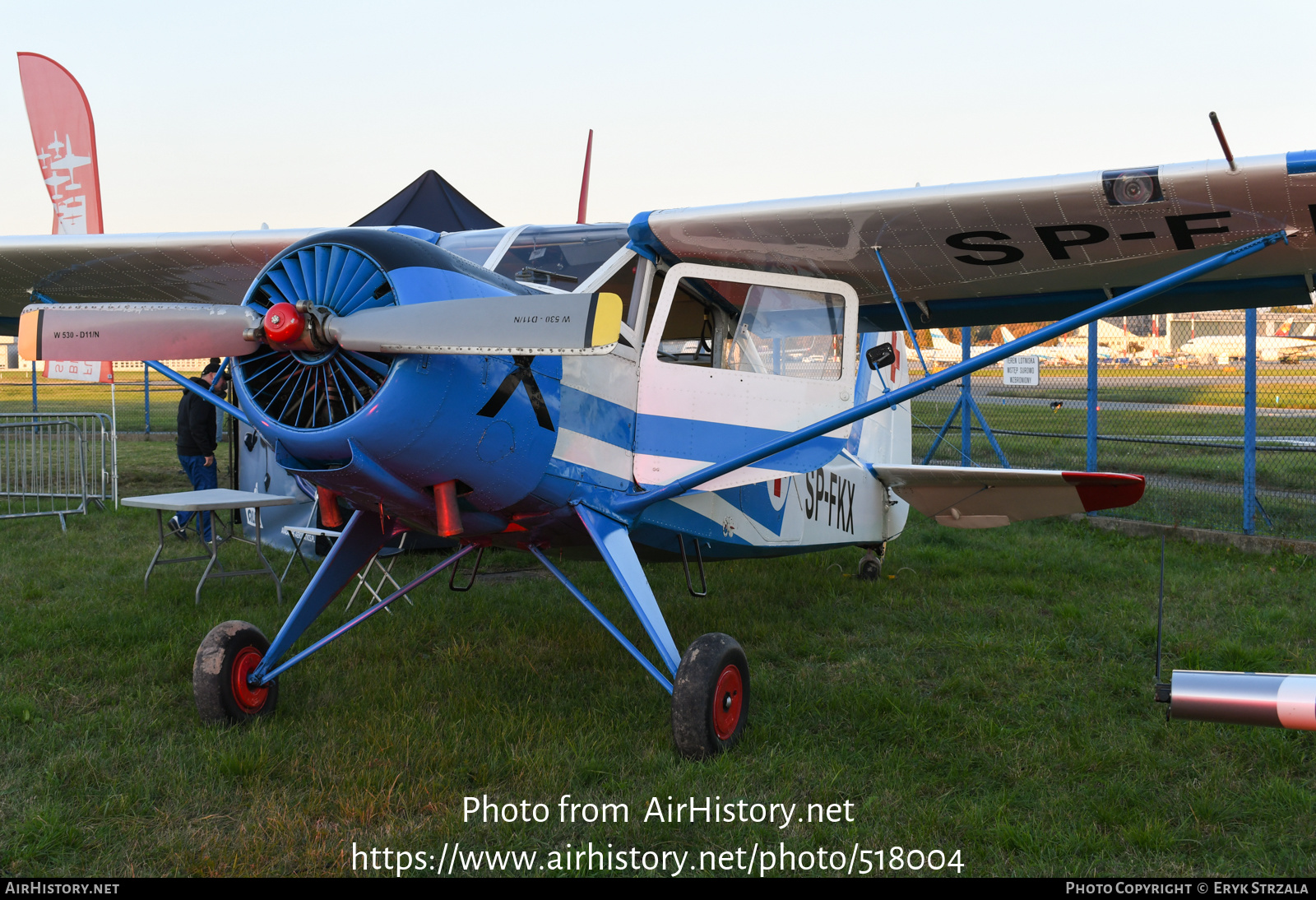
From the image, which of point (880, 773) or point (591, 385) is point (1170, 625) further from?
point (591, 385)

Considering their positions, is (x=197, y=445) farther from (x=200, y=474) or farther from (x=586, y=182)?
(x=586, y=182)

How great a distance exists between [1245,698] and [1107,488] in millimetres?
3665

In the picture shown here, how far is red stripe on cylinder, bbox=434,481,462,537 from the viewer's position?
3402mm

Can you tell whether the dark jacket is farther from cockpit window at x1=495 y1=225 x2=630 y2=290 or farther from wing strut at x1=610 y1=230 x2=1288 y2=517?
wing strut at x1=610 y1=230 x2=1288 y2=517

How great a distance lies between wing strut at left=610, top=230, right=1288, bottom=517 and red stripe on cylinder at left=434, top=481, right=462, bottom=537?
34.0 inches

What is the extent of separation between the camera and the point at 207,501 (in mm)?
5992

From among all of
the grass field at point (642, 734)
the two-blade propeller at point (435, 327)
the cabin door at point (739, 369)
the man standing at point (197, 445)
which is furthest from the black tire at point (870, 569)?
the man standing at point (197, 445)

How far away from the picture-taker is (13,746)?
3.66m

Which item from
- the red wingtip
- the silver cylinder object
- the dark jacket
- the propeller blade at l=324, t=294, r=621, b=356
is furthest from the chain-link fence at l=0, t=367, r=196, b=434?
the silver cylinder object

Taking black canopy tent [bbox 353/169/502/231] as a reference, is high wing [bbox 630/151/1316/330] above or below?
below

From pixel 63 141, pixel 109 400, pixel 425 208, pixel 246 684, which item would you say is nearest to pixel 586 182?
pixel 425 208
